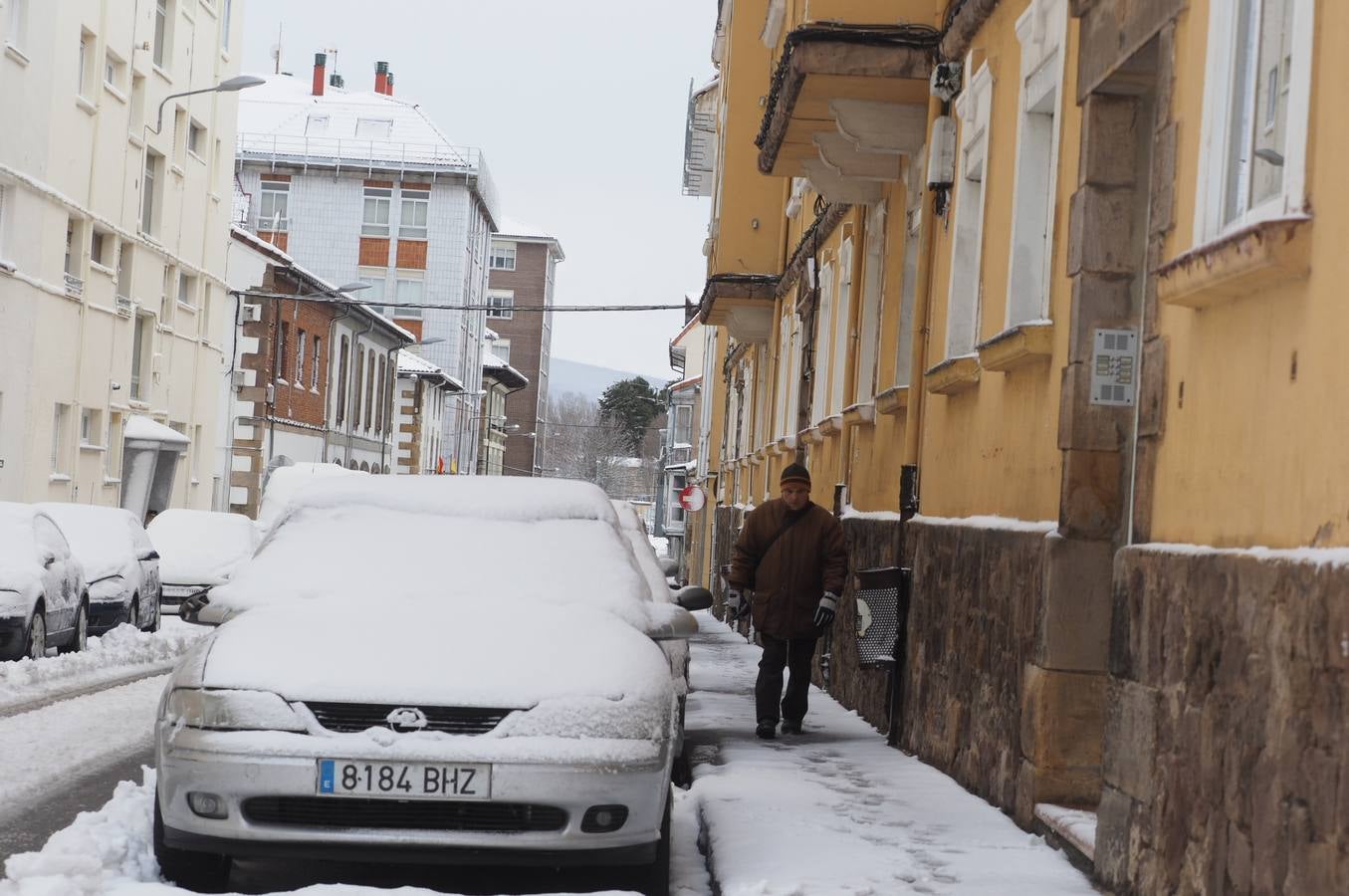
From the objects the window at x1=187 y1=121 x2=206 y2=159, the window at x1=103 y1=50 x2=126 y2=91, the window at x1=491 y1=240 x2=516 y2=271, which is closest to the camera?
the window at x1=103 y1=50 x2=126 y2=91

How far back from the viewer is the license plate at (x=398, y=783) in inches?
250

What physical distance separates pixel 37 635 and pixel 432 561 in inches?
393

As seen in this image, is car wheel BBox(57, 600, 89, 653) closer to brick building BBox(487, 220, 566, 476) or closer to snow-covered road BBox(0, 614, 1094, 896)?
snow-covered road BBox(0, 614, 1094, 896)

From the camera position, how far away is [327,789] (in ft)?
20.8

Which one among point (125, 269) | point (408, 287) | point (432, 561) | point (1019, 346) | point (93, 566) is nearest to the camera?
point (432, 561)

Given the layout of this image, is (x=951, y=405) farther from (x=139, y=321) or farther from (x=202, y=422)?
(x=202, y=422)

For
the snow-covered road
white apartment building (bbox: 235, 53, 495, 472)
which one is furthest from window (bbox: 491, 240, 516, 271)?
the snow-covered road

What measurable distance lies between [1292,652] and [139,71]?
3449 centimetres

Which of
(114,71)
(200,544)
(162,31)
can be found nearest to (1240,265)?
(200,544)

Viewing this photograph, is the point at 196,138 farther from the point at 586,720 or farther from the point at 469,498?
the point at 586,720

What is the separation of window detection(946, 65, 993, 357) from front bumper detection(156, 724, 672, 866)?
5.01 meters

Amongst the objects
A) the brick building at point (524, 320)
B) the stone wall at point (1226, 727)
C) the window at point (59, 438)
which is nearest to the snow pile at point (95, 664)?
the stone wall at point (1226, 727)

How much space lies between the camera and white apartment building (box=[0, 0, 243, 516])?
2980 centimetres

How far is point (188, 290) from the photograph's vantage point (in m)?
41.8
